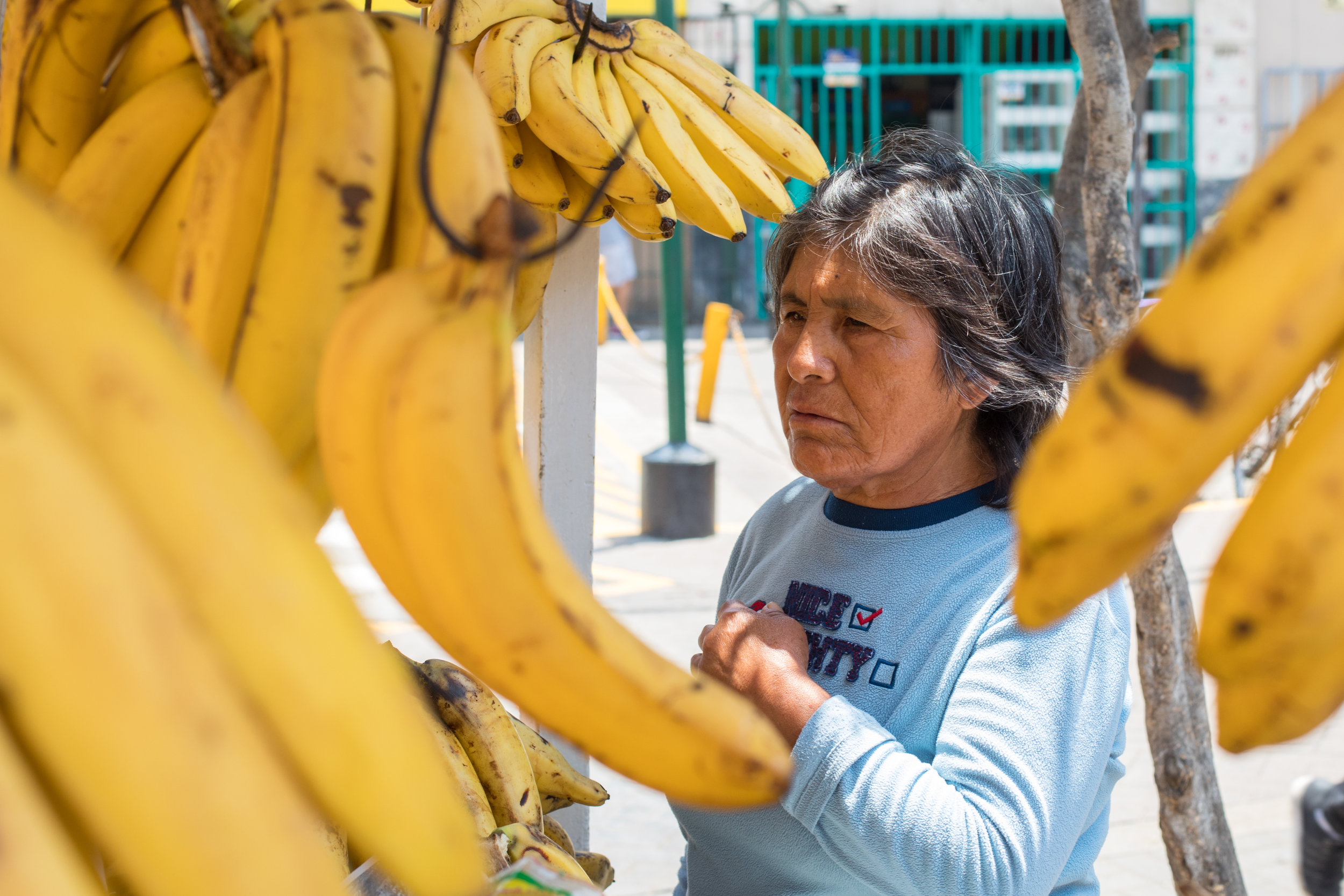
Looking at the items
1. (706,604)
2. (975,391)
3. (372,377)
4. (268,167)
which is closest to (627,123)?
(975,391)

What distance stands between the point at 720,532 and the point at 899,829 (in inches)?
201

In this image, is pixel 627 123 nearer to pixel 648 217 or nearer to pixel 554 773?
pixel 648 217

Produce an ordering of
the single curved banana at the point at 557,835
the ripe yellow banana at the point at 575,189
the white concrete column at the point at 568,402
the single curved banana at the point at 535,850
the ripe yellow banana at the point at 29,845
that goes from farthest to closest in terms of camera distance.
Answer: the white concrete column at the point at 568,402 → the ripe yellow banana at the point at 575,189 → the single curved banana at the point at 557,835 → the single curved banana at the point at 535,850 → the ripe yellow banana at the point at 29,845

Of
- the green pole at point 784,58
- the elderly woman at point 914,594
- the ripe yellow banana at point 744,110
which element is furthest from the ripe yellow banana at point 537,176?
the green pole at point 784,58

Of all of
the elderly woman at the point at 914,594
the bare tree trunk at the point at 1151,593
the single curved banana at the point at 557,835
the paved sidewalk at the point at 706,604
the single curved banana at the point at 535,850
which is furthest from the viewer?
the paved sidewalk at the point at 706,604

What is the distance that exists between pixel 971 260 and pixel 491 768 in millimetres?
900

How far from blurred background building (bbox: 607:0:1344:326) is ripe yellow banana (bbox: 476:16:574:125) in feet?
33.6

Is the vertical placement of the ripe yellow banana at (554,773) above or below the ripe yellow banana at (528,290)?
below

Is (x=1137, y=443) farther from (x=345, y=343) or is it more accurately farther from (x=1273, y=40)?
(x=1273, y=40)

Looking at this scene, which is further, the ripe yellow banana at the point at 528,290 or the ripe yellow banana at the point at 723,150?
the ripe yellow banana at the point at 723,150

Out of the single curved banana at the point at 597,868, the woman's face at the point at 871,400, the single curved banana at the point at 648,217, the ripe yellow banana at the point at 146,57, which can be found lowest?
the single curved banana at the point at 597,868

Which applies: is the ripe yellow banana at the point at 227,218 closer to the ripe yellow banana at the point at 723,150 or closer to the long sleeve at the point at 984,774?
the long sleeve at the point at 984,774

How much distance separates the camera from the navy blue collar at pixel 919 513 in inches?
57.4

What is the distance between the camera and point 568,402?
194 centimetres
